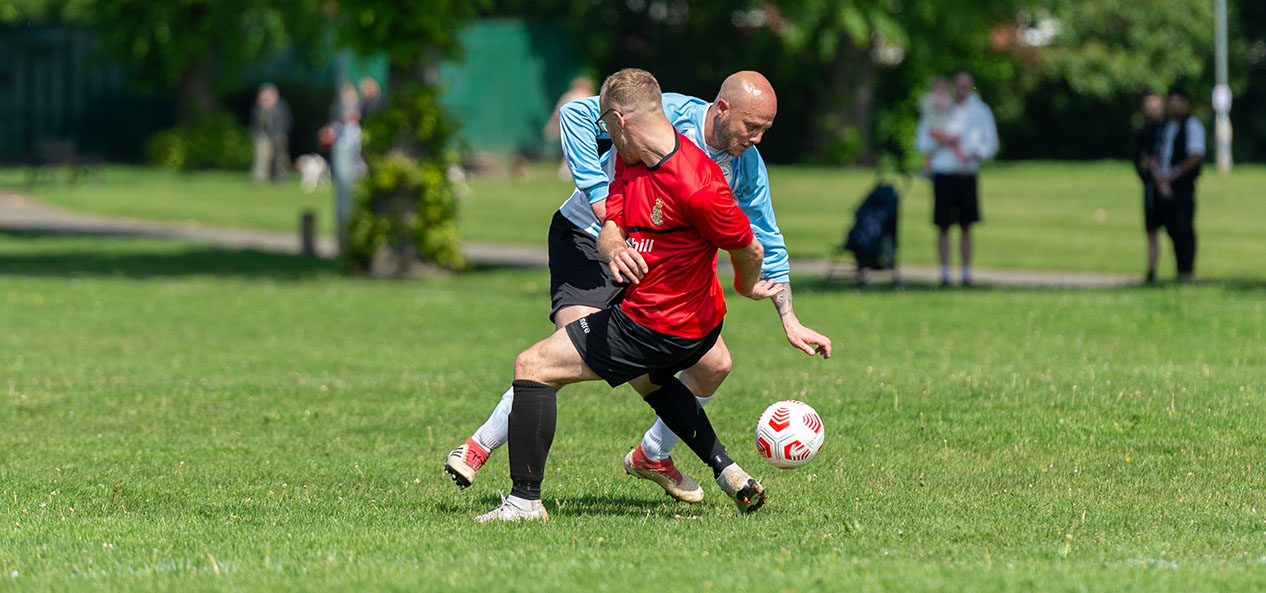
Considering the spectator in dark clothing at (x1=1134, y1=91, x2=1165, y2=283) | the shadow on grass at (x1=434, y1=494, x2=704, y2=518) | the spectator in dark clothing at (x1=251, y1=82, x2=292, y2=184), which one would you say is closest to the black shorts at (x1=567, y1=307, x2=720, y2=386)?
the shadow on grass at (x1=434, y1=494, x2=704, y2=518)

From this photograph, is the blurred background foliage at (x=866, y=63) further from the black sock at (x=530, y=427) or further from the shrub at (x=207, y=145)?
the black sock at (x=530, y=427)

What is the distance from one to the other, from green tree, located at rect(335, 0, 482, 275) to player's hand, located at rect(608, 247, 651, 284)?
13.9 m

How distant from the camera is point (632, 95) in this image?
5992 millimetres

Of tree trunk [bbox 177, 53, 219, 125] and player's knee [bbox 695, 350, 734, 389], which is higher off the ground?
tree trunk [bbox 177, 53, 219, 125]

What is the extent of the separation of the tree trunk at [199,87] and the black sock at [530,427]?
3883cm

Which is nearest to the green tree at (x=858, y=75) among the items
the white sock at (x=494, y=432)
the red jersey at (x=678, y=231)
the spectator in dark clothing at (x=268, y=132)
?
the spectator in dark clothing at (x=268, y=132)

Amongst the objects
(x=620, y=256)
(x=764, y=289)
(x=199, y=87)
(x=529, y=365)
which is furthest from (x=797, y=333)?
(x=199, y=87)

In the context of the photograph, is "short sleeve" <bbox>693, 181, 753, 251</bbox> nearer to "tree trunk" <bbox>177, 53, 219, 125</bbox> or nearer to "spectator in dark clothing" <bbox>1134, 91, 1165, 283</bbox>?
"spectator in dark clothing" <bbox>1134, 91, 1165, 283</bbox>

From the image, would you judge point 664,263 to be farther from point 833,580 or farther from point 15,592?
point 15,592

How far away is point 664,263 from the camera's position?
6.10 meters

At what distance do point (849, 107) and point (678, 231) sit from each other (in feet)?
129

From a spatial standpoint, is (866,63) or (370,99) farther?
(866,63)

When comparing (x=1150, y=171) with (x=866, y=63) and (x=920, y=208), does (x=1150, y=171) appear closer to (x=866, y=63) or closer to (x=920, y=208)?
(x=920, y=208)

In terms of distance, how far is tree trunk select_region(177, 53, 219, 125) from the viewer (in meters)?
43.3
